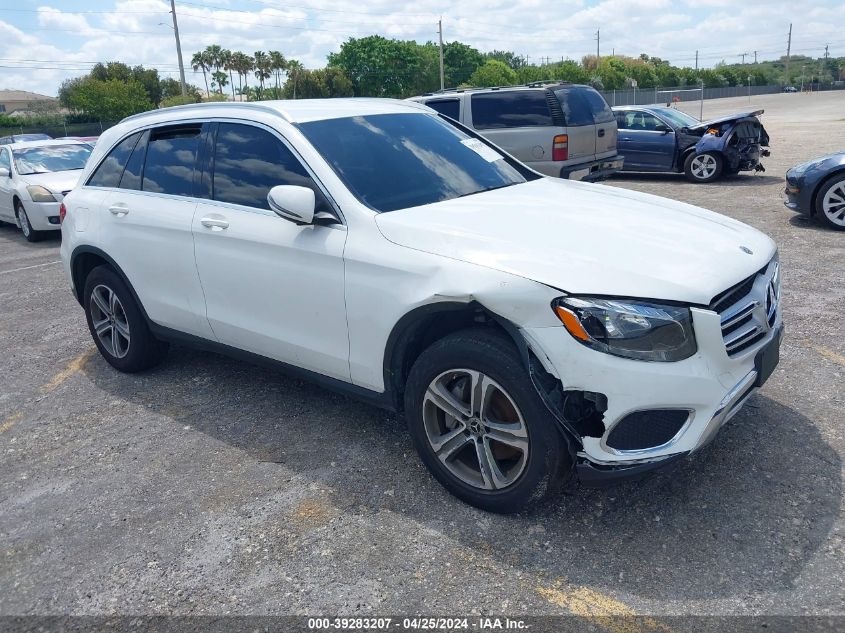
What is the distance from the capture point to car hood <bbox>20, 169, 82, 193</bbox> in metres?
11.8

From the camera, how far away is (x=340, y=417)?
449 centimetres

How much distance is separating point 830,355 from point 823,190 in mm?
5003

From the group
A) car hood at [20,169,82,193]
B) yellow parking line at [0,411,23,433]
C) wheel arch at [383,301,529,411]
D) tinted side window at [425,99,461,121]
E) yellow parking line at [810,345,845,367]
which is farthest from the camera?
tinted side window at [425,99,461,121]

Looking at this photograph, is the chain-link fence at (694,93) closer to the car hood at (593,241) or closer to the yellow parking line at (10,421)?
the car hood at (593,241)

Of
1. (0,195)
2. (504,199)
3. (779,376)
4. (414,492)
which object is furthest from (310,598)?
(0,195)

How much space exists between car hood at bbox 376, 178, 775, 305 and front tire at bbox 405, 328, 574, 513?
389 millimetres

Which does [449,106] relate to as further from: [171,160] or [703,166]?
[171,160]

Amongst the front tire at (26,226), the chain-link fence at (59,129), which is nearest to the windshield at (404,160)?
the front tire at (26,226)

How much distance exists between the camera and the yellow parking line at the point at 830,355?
4840 mm

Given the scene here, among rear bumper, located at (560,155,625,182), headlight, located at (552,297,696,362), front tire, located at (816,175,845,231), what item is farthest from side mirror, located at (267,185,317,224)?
rear bumper, located at (560,155,625,182)

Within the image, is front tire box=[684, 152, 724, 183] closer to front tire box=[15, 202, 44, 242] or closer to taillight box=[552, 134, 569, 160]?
taillight box=[552, 134, 569, 160]

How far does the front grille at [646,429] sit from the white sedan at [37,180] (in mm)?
11183

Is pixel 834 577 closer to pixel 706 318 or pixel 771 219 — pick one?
pixel 706 318

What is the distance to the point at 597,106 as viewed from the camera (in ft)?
39.7
